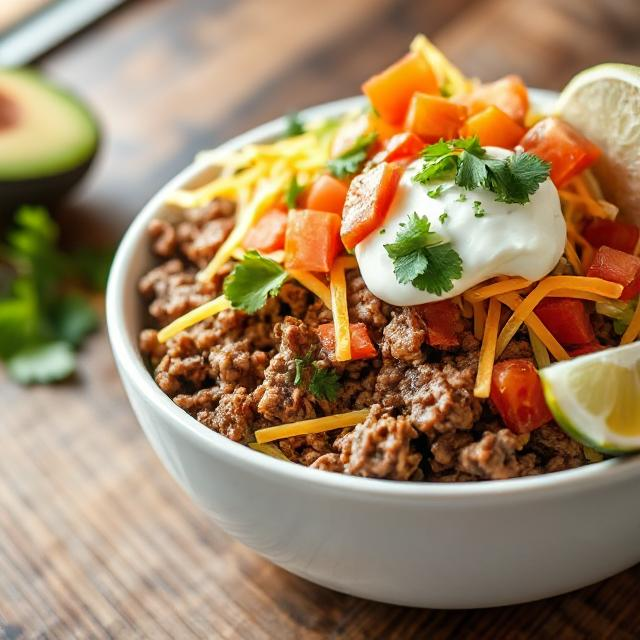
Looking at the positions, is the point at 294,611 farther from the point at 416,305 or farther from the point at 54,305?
the point at 54,305

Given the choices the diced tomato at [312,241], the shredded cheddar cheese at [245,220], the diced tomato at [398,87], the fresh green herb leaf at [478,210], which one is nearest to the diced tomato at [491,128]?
the diced tomato at [398,87]

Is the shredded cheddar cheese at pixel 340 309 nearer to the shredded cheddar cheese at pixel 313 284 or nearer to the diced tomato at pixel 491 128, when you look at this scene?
the shredded cheddar cheese at pixel 313 284

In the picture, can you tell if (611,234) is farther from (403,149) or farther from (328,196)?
(328,196)

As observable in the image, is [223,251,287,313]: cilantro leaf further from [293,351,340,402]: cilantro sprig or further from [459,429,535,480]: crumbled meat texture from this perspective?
[459,429,535,480]: crumbled meat texture

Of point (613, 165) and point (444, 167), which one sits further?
point (613, 165)

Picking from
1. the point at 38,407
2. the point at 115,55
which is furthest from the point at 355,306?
the point at 115,55

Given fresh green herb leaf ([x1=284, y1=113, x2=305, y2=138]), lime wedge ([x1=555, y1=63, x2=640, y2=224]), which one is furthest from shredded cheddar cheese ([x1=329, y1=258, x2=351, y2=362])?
fresh green herb leaf ([x1=284, y1=113, x2=305, y2=138])
